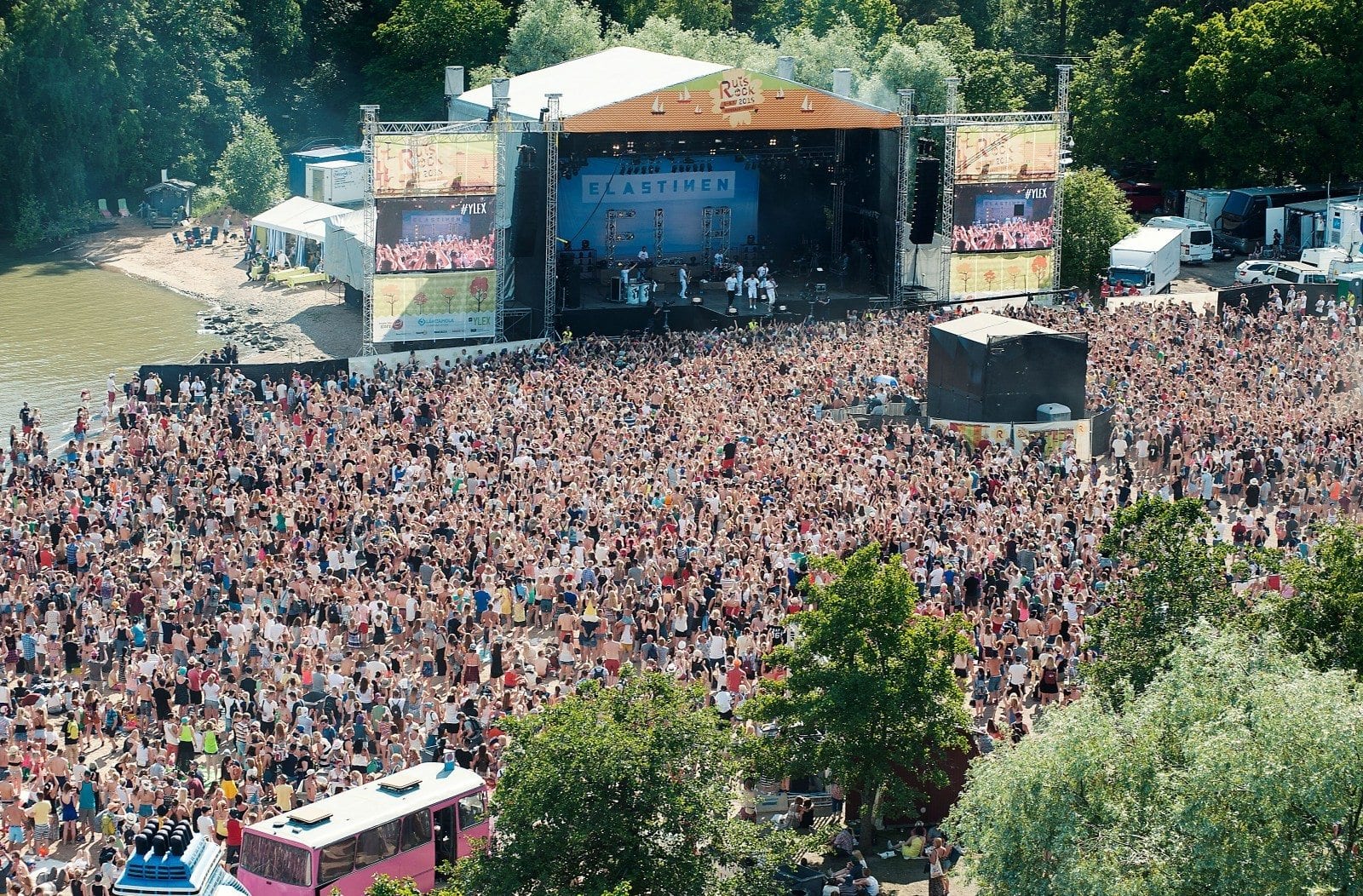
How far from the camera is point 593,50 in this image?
179 feet

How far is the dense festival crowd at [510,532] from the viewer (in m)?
19.4

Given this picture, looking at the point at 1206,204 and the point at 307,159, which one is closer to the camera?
the point at 1206,204

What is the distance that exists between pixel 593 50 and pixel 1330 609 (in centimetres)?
4171

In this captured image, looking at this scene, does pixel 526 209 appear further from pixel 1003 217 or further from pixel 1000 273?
pixel 1000 273

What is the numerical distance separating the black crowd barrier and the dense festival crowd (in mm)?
490

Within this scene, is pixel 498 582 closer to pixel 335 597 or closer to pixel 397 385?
pixel 335 597

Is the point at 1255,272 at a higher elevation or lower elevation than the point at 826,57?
lower

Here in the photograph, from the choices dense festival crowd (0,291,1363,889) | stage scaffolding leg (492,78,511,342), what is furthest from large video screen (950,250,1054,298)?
stage scaffolding leg (492,78,511,342)

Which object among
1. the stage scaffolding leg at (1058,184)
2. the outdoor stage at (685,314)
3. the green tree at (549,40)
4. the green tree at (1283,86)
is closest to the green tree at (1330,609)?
the outdoor stage at (685,314)

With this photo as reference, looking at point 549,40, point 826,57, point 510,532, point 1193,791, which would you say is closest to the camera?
point 1193,791

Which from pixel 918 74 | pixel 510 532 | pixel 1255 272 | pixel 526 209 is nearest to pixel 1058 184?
pixel 1255 272

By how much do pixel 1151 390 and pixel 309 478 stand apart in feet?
46.9

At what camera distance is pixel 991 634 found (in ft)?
70.2

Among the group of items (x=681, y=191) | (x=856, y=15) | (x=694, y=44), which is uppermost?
(x=856, y=15)
